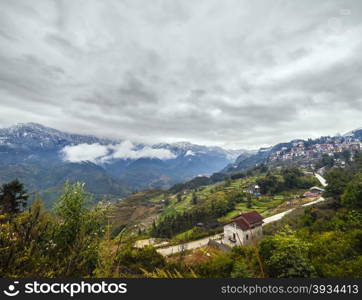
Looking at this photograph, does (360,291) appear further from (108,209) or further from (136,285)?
(108,209)

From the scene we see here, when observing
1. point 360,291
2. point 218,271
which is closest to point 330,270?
point 360,291

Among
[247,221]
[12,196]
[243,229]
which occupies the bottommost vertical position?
[243,229]

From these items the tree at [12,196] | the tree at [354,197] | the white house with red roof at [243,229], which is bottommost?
the white house with red roof at [243,229]

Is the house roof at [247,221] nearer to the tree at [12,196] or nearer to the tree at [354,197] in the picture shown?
the tree at [354,197]

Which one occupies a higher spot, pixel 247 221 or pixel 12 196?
pixel 12 196

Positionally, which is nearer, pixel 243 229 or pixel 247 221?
pixel 243 229

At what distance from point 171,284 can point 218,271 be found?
37.4 ft

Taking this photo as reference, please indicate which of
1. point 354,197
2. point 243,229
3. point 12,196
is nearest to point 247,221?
point 243,229

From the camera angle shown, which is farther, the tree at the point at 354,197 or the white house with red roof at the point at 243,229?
the white house with red roof at the point at 243,229

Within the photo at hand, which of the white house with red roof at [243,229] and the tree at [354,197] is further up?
the tree at [354,197]

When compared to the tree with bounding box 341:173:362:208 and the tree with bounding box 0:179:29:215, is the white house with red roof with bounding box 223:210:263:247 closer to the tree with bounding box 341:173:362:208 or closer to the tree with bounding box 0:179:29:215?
the tree with bounding box 341:173:362:208

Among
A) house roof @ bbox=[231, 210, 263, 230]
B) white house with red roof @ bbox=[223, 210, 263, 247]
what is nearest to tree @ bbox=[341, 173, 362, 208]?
house roof @ bbox=[231, 210, 263, 230]

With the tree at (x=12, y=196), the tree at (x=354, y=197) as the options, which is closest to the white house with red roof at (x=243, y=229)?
the tree at (x=354, y=197)

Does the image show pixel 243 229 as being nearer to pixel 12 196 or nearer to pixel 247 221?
pixel 247 221
